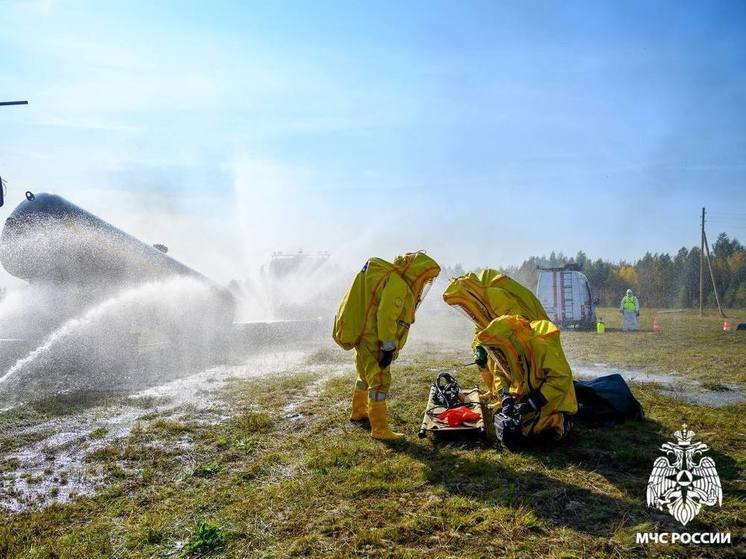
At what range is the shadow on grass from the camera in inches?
122

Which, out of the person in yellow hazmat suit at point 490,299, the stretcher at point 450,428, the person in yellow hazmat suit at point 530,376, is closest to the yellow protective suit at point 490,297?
the person in yellow hazmat suit at point 490,299

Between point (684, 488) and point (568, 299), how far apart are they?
18.4 m

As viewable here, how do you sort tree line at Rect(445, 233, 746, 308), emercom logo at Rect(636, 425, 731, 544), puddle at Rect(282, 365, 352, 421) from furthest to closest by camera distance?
tree line at Rect(445, 233, 746, 308)
puddle at Rect(282, 365, 352, 421)
emercom logo at Rect(636, 425, 731, 544)

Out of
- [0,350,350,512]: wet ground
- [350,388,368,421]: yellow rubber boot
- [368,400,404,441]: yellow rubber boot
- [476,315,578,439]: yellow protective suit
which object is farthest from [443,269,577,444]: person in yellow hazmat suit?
[0,350,350,512]: wet ground

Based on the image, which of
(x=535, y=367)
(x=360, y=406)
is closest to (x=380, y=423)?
(x=360, y=406)

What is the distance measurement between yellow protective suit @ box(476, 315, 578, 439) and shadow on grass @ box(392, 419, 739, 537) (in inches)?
13.1

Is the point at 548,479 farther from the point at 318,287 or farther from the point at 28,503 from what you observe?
the point at 318,287

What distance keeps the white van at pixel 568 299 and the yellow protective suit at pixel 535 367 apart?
17.2m

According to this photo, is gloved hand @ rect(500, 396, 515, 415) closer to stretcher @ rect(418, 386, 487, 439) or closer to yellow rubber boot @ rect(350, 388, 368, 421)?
stretcher @ rect(418, 386, 487, 439)

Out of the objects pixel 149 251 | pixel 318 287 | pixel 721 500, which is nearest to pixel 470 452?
pixel 721 500

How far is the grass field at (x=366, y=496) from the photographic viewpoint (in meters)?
2.86

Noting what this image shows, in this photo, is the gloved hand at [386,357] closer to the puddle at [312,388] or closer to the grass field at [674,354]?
the puddle at [312,388]

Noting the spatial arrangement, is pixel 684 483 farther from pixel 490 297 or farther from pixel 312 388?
pixel 312 388

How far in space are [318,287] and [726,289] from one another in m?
57.3
